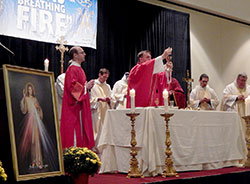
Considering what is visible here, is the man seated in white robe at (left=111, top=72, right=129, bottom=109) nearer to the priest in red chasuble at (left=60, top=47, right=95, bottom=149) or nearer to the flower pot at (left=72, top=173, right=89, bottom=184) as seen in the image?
the priest in red chasuble at (left=60, top=47, right=95, bottom=149)

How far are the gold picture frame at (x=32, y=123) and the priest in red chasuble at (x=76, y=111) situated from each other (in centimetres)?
224

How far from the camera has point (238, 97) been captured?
878cm

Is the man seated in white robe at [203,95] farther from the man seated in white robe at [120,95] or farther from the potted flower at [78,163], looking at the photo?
the potted flower at [78,163]

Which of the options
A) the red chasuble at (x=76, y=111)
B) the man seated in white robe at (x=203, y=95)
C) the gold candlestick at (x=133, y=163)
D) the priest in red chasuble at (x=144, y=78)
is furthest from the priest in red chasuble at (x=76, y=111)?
the man seated in white robe at (x=203, y=95)

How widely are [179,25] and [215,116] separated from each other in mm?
5181

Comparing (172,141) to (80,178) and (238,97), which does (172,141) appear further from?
(238,97)

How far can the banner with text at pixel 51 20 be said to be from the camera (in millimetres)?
7656

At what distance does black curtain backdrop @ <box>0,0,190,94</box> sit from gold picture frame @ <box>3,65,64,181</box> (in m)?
4.67

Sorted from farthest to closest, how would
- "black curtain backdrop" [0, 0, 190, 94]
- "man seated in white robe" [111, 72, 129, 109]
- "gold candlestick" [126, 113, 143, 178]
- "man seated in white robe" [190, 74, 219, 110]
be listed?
"man seated in white robe" [190, 74, 219, 110] < "black curtain backdrop" [0, 0, 190, 94] < "man seated in white robe" [111, 72, 129, 109] < "gold candlestick" [126, 113, 143, 178]

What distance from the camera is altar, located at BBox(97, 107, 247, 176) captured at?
16.5ft

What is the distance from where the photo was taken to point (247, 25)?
12.8 m

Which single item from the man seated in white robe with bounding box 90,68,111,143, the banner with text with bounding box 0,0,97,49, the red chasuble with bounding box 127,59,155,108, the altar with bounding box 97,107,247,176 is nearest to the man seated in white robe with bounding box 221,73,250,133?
the altar with bounding box 97,107,247,176

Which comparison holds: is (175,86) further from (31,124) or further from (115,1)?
(31,124)

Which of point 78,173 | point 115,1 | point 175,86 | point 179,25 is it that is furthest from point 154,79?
point 179,25
